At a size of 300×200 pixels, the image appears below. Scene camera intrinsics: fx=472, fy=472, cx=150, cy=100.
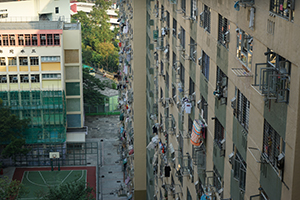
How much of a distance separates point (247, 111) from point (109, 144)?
56.0m

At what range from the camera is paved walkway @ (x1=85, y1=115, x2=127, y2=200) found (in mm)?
54303

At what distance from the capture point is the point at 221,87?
53.9 feet

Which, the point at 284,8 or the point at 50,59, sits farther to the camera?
the point at 50,59

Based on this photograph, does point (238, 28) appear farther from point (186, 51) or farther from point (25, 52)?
point (25, 52)

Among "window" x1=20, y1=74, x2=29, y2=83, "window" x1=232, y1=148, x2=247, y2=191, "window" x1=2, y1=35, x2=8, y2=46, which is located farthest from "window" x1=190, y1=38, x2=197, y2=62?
"window" x1=2, y1=35, x2=8, y2=46

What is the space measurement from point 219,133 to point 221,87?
5.79 feet

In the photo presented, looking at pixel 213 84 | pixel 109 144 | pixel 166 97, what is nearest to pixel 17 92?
pixel 109 144

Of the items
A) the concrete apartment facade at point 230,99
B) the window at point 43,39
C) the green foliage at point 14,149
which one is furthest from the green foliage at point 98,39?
the concrete apartment facade at point 230,99

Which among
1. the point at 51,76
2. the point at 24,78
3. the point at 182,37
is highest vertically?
the point at 182,37

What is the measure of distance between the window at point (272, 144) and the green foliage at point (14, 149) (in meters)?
47.1

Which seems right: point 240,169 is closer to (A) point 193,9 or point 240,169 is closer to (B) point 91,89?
(A) point 193,9

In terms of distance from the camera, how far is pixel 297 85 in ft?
33.4

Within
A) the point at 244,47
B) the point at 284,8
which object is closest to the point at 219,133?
the point at 244,47

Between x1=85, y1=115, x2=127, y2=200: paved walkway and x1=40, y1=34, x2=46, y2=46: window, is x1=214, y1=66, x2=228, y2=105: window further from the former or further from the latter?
x1=40, y1=34, x2=46, y2=46: window
